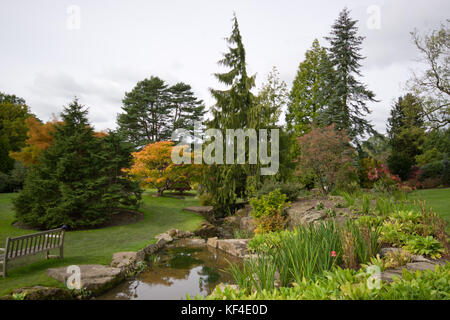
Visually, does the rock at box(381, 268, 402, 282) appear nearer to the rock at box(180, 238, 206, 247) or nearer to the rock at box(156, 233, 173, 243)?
the rock at box(180, 238, 206, 247)

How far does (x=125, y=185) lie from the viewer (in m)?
10.6

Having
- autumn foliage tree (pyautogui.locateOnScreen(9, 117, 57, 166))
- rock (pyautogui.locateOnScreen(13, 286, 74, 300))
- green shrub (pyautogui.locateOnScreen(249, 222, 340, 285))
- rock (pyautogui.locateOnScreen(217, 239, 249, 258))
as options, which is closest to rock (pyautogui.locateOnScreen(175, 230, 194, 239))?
rock (pyautogui.locateOnScreen(217, 239, 249, 258))

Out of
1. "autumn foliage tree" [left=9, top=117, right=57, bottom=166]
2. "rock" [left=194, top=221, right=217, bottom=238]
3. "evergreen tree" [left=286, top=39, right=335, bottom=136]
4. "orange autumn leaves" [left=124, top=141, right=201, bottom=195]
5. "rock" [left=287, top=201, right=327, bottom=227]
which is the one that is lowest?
"rock" [left=194, top=221, right=217, bottom=238]

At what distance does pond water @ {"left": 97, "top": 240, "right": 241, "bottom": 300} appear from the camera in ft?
14.3

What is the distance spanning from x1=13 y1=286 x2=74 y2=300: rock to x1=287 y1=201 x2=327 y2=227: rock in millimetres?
Result: 5730

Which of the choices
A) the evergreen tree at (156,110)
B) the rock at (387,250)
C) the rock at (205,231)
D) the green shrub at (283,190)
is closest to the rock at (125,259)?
the rock at (205,231)

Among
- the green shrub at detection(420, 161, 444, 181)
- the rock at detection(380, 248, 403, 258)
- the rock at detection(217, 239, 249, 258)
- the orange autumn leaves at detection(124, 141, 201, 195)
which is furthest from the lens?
the green shrub at detection(420, 161, 444, 181)

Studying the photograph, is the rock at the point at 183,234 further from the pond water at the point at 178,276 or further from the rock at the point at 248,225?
the rock at the point at 248,225

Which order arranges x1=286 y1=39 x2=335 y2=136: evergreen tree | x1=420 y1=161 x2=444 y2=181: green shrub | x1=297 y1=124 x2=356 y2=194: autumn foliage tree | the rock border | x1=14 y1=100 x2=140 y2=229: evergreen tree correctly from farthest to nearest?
x1=286 y1=39 x2=335 y2=136: evergreen tree
x1=420 y1=161 x2=444 y2=181: green shrub
x1=297 y1=124 x2=356 y2=194: autumn foliage tree
x1=14 y1=100 x2=140 y2=229: evergreen tree
the rock border

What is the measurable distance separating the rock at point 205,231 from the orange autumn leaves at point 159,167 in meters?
6.28

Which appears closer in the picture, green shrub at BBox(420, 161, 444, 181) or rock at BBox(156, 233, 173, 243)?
rock at BBox(156, 233, 173, 243)

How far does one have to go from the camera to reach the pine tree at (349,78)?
56.5ft

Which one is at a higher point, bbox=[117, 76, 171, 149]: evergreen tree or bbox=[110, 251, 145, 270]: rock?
bbox=[117, 76, 171, 149]: evergreen tree

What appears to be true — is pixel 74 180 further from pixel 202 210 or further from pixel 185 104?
pixel 185 104
